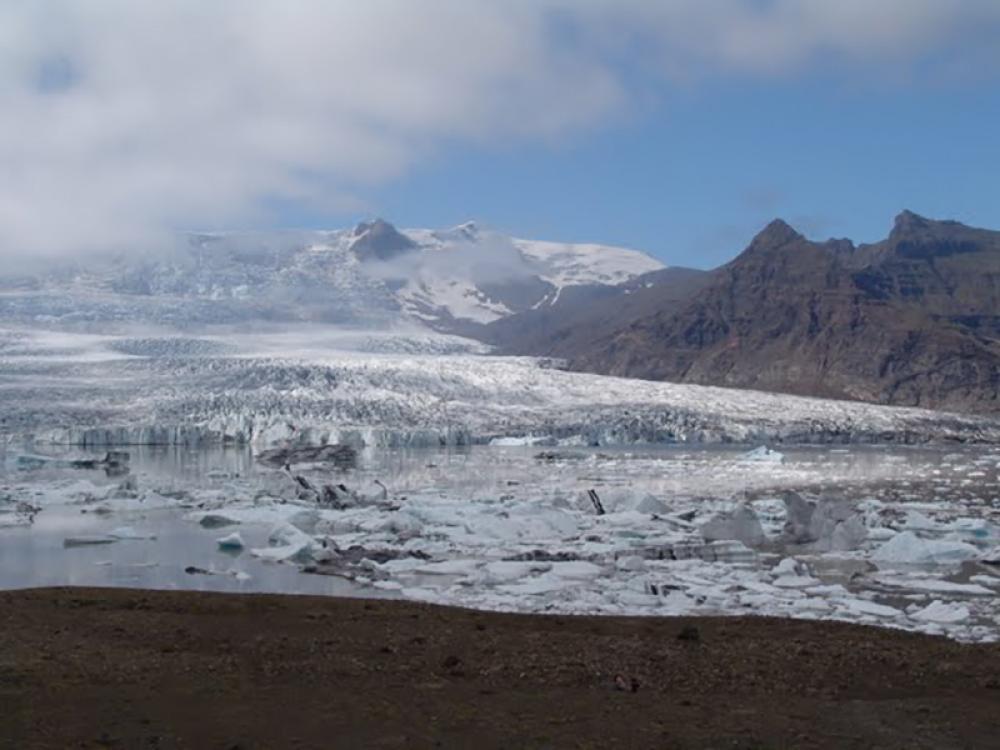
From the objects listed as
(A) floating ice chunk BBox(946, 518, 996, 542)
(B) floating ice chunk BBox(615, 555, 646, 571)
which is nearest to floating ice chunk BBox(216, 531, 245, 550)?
(B) floating ice chunk BBox(615, 555, 646, 571)

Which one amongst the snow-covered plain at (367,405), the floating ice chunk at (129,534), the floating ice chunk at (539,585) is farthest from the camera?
the snow-covered plain at (367,405)

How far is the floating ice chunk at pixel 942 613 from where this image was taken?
11375 millimetres

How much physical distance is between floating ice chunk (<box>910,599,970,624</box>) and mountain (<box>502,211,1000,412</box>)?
111m

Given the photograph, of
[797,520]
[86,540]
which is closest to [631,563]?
[797,520]

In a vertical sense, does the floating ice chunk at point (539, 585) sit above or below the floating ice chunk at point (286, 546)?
above

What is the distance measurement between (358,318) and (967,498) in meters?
129

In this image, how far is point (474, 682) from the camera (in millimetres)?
7301

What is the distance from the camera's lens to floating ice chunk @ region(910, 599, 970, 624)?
11.4 metres

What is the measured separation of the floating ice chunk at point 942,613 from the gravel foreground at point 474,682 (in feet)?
7.24

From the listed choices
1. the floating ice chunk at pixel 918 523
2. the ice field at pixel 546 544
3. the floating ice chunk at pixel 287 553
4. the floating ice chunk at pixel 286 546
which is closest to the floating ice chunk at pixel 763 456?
the ice field at pixel 546 544

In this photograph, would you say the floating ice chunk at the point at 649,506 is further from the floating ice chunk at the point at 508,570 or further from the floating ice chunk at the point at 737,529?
the floating ice chunk at the point at 508,570

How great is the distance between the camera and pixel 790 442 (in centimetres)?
6600

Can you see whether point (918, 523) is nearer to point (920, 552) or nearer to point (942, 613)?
point (920, 552)

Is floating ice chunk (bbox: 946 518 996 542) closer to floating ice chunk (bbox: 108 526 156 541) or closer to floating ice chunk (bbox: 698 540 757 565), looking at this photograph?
floating ice chunk (bbox: 698 540 757 565)
